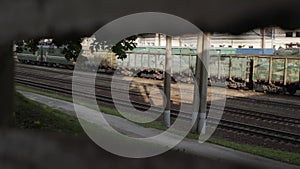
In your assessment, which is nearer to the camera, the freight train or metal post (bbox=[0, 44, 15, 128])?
metal post (bbox=[0, 44, 15, 128])

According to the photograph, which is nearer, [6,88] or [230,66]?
[6,88]

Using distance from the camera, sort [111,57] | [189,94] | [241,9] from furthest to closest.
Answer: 1. [111,57]
2. [189,94]
3. [241,9]

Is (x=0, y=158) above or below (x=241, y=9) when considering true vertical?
below

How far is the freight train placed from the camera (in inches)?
760

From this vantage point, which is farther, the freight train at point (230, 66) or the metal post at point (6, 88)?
the freight train at point (230, 66)

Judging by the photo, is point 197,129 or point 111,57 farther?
point 111,57

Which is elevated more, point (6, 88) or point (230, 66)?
point (6, 88)

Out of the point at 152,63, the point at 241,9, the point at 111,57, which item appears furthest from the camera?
Result: the point at 111,57

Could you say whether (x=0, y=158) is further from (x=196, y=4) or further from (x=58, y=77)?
(x=58, y=77)

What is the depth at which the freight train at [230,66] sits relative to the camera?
19312 mm

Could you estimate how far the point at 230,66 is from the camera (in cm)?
2211

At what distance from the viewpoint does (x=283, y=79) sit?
19.3 metres

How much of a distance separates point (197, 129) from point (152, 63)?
13287 millimetres

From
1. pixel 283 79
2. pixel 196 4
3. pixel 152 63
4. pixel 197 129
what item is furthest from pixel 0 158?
pixel 152 63
